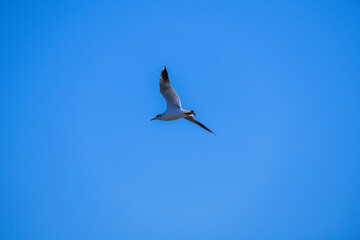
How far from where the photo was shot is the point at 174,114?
63.2 feet

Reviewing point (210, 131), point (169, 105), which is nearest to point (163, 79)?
point (169, 105)

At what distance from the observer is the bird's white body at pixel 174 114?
18803 mm

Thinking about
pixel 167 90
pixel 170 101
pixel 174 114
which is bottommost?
pixel 174 114

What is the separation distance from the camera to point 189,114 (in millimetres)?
18484

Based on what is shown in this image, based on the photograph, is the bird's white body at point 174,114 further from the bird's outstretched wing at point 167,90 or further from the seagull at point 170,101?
the bird's outstretched wing at point 167,90

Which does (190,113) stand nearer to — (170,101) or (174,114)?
(174,114)

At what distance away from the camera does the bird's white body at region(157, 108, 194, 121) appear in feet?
61.7

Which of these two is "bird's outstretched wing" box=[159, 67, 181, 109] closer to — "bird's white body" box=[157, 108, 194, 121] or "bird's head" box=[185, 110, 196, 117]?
"bird's white body" box=[157, 108, 194, 121]

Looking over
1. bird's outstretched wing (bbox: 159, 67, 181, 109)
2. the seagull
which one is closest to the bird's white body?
the seagull

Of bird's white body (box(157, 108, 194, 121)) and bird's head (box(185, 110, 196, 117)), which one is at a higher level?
bird's white body (box(157, 108, 194, 121))

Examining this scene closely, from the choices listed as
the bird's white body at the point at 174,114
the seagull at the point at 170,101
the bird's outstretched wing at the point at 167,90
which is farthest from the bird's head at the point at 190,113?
the bird's outstretched wing at the point at 167,90

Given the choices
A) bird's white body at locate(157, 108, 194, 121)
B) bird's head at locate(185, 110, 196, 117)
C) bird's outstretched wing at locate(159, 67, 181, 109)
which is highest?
bird's outstretched wing at locate(159, 67, 181, 109)

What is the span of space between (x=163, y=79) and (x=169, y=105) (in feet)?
3.60

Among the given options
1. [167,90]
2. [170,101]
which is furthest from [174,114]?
[167,90]
